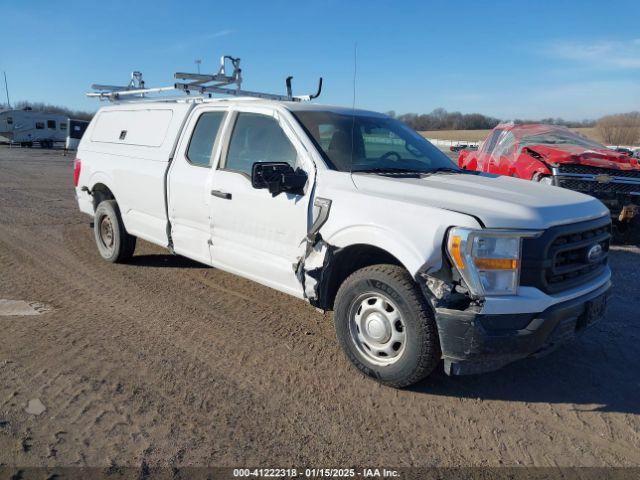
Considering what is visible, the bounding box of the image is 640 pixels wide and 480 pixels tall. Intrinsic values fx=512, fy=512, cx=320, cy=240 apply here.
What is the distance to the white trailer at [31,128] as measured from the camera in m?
39.9

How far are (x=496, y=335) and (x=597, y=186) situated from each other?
618cm

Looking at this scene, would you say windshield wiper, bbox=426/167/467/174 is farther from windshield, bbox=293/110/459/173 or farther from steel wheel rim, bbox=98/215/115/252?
steel wheel rim, bbox=98/215/115/252

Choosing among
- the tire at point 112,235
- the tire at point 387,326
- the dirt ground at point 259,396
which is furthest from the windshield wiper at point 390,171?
the tire at point 112,235

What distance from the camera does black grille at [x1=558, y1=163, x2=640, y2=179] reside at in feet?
26.7

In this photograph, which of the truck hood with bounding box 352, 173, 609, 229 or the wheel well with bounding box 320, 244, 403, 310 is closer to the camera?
the truck hood with bounding box 352, 173, 609, 229

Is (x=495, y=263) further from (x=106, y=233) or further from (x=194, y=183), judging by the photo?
(x=106, y=233)

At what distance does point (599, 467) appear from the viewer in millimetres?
2803

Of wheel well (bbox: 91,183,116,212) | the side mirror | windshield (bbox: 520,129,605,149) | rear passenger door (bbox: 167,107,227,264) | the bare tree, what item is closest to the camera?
the side mirror

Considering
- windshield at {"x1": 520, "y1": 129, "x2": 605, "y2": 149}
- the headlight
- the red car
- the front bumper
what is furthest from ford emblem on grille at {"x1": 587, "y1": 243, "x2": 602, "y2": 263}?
windshield at {"x1": 520, "y1": 129, "x2": 605, "y2": 149}

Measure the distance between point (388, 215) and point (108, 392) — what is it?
7.22 ft

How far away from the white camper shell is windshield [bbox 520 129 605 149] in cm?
512

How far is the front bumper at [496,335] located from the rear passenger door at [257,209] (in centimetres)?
137

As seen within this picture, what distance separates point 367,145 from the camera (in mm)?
4488

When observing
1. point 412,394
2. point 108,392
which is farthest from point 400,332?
point 108,392
